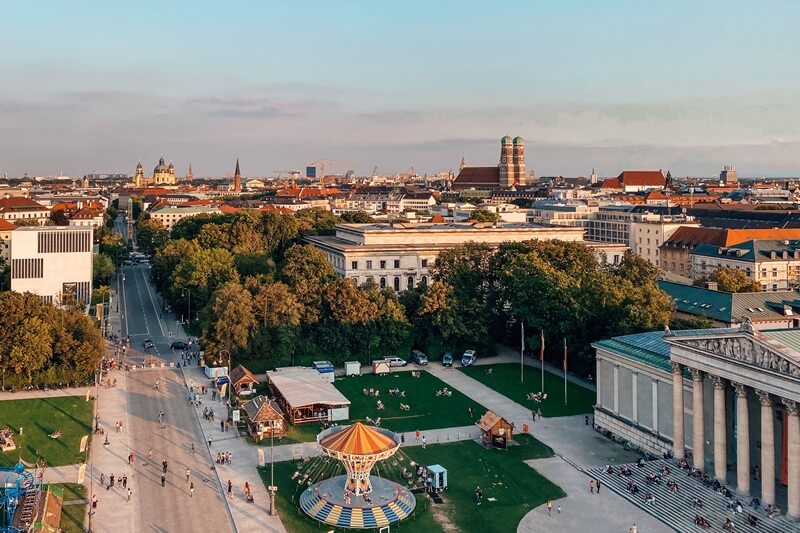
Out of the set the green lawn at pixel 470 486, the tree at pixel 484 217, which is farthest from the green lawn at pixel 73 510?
the tree at pixel 484 217

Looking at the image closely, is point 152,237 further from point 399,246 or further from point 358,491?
point 358,491

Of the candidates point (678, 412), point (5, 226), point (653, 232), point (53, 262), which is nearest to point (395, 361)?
point (678, 412)

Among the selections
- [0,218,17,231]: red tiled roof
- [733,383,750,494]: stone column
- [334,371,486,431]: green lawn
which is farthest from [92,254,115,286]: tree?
[733,383,750,494]: stone column

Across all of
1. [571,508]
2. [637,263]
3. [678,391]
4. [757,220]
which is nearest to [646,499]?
[571,508]

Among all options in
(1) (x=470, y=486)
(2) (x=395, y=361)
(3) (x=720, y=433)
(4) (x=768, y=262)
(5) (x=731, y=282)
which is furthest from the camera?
(4) (x=768, y=262)

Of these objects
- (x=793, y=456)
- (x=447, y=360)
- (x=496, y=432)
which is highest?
(x=793, y=456)

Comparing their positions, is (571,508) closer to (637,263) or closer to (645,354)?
(645,354)
